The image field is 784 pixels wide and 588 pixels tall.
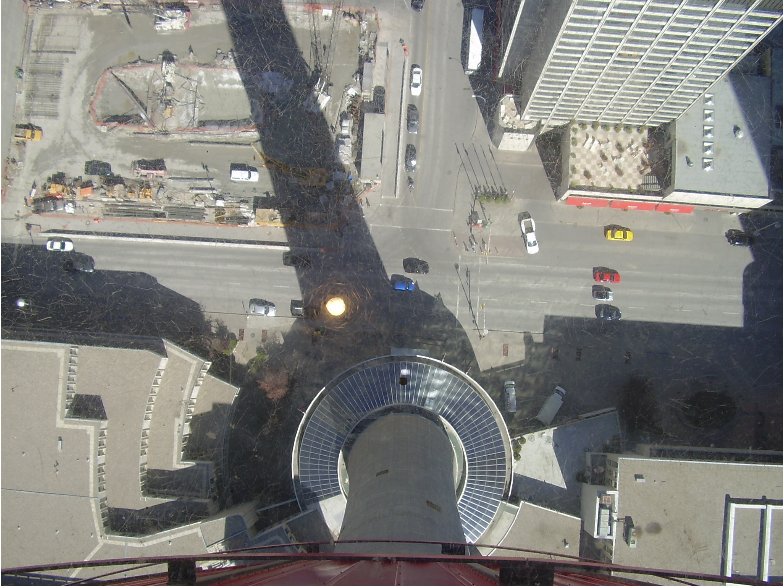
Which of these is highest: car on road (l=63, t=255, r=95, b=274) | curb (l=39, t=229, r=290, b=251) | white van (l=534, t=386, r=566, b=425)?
curb (l=39, t=229, r=290, b=251)

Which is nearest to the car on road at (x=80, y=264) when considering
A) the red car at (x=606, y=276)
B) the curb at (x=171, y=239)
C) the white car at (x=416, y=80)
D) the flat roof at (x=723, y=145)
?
the curb at (x=171, y=239)

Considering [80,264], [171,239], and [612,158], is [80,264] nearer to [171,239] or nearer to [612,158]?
[171,239]

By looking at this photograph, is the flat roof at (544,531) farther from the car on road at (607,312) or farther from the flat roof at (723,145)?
the flat roof at (723,145)

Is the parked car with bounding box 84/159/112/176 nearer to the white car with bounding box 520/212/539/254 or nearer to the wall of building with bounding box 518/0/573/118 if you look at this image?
the wall of building with bounding box 518/0/573/118

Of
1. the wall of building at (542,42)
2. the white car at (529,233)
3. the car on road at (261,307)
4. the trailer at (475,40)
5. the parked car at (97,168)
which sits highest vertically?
the trailer at (475,40)

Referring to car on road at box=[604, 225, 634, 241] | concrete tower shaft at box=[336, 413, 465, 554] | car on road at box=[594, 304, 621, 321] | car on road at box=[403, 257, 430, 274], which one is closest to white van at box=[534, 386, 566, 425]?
car on road at box=[594, 304, 621, 321]

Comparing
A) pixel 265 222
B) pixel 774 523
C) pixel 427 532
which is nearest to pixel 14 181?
pixel 265 222
